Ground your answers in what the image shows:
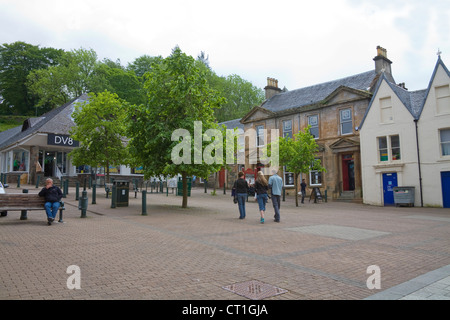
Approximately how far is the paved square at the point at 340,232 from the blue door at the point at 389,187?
1394 cm

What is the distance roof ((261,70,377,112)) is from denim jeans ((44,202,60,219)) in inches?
953

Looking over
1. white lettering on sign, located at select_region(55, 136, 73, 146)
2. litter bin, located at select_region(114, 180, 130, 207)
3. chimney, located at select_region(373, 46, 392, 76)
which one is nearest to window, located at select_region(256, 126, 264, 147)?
chimney, located at select_region(373, 46, 392, 76)

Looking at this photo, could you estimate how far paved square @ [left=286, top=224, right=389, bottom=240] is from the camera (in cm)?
946

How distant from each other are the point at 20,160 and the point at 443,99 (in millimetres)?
36970

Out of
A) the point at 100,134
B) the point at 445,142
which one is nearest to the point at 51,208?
the point at 100,134

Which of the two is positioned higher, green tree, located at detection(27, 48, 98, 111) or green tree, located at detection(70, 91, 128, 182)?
green tree, located at detection(27, 48, 98, 111)

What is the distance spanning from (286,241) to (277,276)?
10.6 feet

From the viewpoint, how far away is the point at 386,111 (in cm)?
2380

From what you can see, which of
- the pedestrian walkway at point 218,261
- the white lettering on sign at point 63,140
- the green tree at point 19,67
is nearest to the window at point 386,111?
the pedestrian walkway at point 218,261

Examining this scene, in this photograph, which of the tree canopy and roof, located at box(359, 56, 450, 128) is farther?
the tree canopy

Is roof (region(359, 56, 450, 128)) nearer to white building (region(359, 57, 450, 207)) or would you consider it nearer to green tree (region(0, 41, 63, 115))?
white building (region(359, 57, 450, 207))
